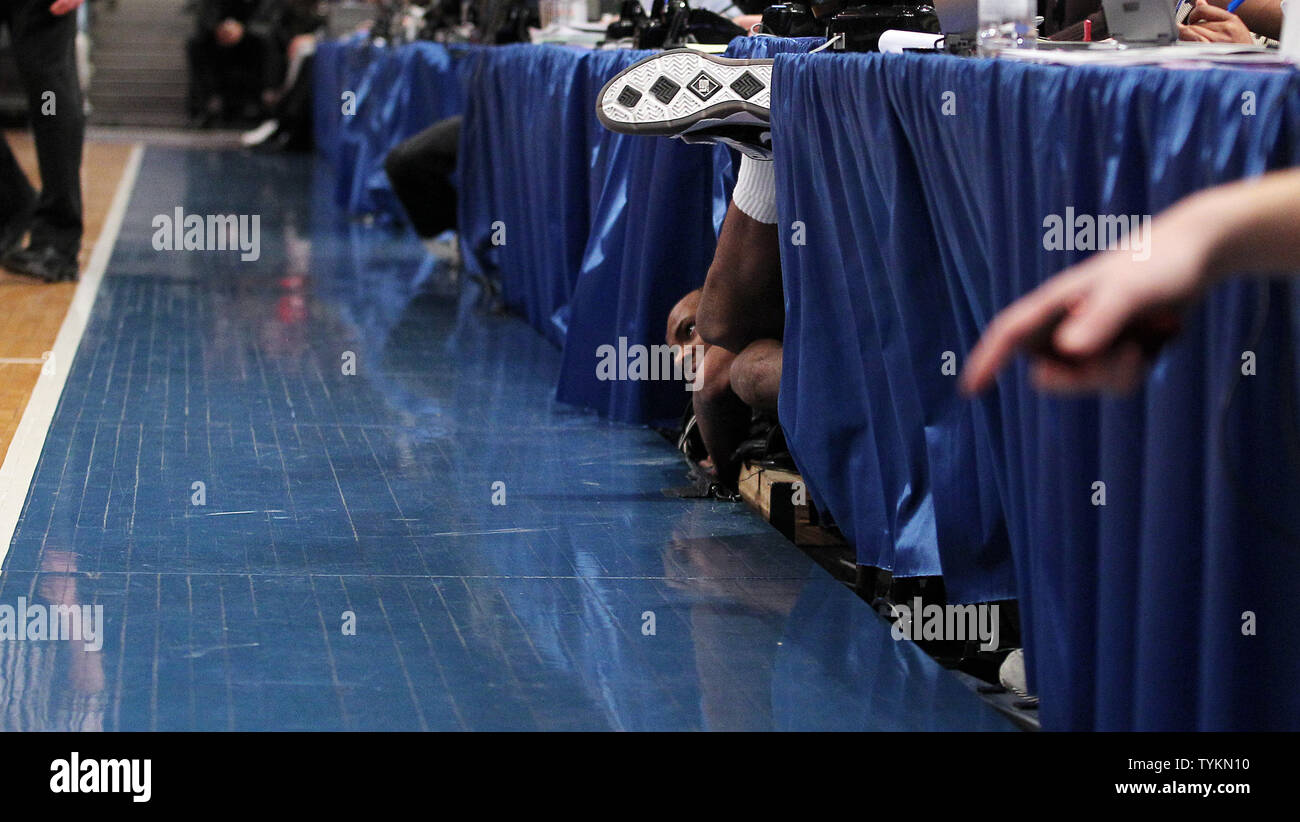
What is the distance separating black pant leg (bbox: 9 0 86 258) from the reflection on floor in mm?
1005

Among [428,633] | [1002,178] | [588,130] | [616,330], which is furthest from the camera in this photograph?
[588,130]

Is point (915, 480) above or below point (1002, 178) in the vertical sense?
below

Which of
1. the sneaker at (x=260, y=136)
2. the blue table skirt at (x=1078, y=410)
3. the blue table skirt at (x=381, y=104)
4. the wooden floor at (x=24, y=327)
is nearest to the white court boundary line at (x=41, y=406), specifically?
the wooden floor at (x=24, y=327)

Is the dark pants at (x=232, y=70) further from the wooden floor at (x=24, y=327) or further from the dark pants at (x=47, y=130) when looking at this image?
the dark pants at (x=47, y=130)

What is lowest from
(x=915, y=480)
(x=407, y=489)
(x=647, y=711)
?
(x=407, y=489)

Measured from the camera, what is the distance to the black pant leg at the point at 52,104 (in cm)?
506

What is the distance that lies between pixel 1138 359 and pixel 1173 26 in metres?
1.51

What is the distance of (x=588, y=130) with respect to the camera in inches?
166

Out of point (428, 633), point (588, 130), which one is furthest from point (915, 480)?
point (588, 130)

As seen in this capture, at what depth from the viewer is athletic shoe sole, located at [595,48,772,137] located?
2.66m

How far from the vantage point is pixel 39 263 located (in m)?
5.41
